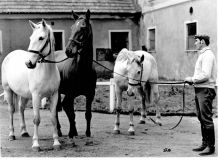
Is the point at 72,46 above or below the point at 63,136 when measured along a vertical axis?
above

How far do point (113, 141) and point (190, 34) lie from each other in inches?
520

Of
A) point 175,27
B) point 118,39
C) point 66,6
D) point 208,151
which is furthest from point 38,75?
point 118,39

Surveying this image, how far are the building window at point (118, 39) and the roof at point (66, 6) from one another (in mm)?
1387

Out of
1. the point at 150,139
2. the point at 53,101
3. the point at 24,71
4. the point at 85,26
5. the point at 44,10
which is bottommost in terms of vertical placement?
the point at 150,139

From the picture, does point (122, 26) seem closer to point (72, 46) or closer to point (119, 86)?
point (119, 86)

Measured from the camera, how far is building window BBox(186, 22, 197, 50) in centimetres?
2042

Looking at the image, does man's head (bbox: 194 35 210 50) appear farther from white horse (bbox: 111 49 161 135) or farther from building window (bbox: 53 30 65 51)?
building window (bbox: 53 30 65 51)

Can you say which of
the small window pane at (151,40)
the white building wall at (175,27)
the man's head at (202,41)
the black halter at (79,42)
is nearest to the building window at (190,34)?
the white building wall at (175,27)

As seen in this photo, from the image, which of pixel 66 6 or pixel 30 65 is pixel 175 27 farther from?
pixel 30 65

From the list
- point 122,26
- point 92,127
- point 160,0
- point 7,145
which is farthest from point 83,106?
point 122,26

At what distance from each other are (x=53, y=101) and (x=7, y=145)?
4.31 feet

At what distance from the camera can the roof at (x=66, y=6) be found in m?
23.8

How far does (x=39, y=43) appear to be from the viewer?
291 inches

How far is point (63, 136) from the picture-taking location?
9.16m
